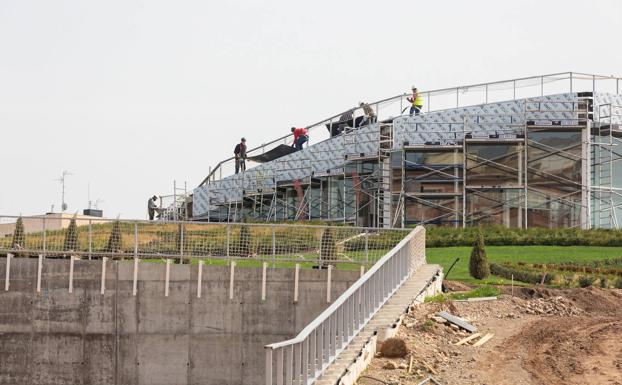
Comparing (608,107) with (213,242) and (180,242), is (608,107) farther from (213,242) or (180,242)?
(180,242)

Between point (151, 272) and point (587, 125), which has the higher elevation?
point (587, 125)

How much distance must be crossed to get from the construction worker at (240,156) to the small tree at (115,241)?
20.9m

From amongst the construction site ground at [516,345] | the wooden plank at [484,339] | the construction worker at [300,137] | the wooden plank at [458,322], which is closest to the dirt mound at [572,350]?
the construction site ground at [516,345]

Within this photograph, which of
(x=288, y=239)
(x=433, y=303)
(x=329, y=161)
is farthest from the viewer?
(x=329, y=161)

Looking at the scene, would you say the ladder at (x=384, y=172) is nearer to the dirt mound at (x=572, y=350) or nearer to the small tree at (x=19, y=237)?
the small tree at (x=19, y=237)

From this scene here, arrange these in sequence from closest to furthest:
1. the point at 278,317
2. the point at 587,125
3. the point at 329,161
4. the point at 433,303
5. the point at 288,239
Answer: the point at 433,303
the point at 278,317
the point at 288,239
the point at 587,125
the point at 329,161

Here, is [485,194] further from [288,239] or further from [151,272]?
[151,272]

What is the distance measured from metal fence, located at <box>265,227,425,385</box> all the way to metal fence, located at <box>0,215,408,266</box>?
5.27 m

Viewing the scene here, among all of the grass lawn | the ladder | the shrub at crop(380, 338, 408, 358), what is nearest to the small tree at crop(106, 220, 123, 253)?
the grass lawn

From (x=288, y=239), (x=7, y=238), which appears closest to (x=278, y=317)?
(x=288, y=239)

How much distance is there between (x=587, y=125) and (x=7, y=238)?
23.1m

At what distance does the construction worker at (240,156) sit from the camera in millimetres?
58750

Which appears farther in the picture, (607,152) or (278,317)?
(607,152)

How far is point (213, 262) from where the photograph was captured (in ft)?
124
